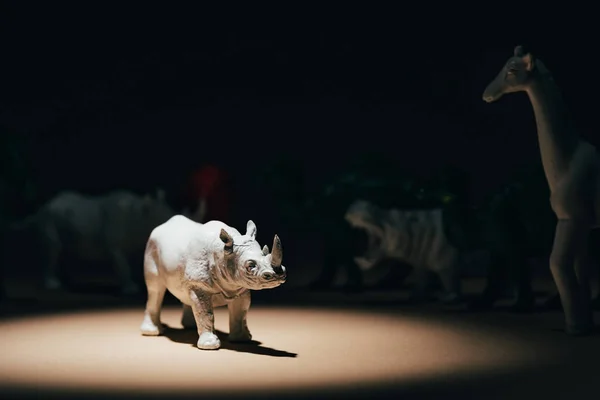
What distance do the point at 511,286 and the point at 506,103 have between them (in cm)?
346

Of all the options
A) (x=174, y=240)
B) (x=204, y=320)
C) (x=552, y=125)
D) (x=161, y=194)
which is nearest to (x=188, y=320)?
(x=174, y=240)

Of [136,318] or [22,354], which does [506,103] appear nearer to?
[136,318]

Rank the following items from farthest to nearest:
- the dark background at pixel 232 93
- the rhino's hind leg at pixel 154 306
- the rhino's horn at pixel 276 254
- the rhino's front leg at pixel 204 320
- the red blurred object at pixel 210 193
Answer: the dark background at pixel 232 93 < the red blurred object at pixel 210 193 < the rhino's hind leg at pixel 154 306 < the rhino's front leg at pixel 204 320 < the rhino's horn at pixel 276 254

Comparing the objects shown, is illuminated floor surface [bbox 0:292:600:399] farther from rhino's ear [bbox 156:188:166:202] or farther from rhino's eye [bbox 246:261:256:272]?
rhino's ear [bbox 156:188:166:202]

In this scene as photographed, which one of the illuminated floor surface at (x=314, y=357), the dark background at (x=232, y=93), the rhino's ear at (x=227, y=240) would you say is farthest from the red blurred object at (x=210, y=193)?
the rhino's ear at (x=227, y=240)

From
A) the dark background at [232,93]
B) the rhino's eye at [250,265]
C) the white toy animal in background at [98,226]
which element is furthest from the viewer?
the dark background at [232,93]

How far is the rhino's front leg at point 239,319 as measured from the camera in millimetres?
6670

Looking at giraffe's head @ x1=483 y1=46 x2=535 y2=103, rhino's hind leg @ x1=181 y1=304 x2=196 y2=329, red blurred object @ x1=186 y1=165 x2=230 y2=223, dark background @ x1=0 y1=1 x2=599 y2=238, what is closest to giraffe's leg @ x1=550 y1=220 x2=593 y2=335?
giraffe's head @ x1=483 y1=46 x2=535 y2=103

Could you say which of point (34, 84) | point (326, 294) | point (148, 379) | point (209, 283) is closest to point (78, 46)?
point (34, 84)

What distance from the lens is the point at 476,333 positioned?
705cm

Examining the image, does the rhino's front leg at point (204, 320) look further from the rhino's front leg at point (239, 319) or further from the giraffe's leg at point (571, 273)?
the giraffe's leg at point (571, 273)

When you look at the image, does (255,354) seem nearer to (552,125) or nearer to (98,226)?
(552,125)

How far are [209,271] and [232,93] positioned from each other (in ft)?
22.2

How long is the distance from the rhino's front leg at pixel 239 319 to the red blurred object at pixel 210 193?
3.46 m
